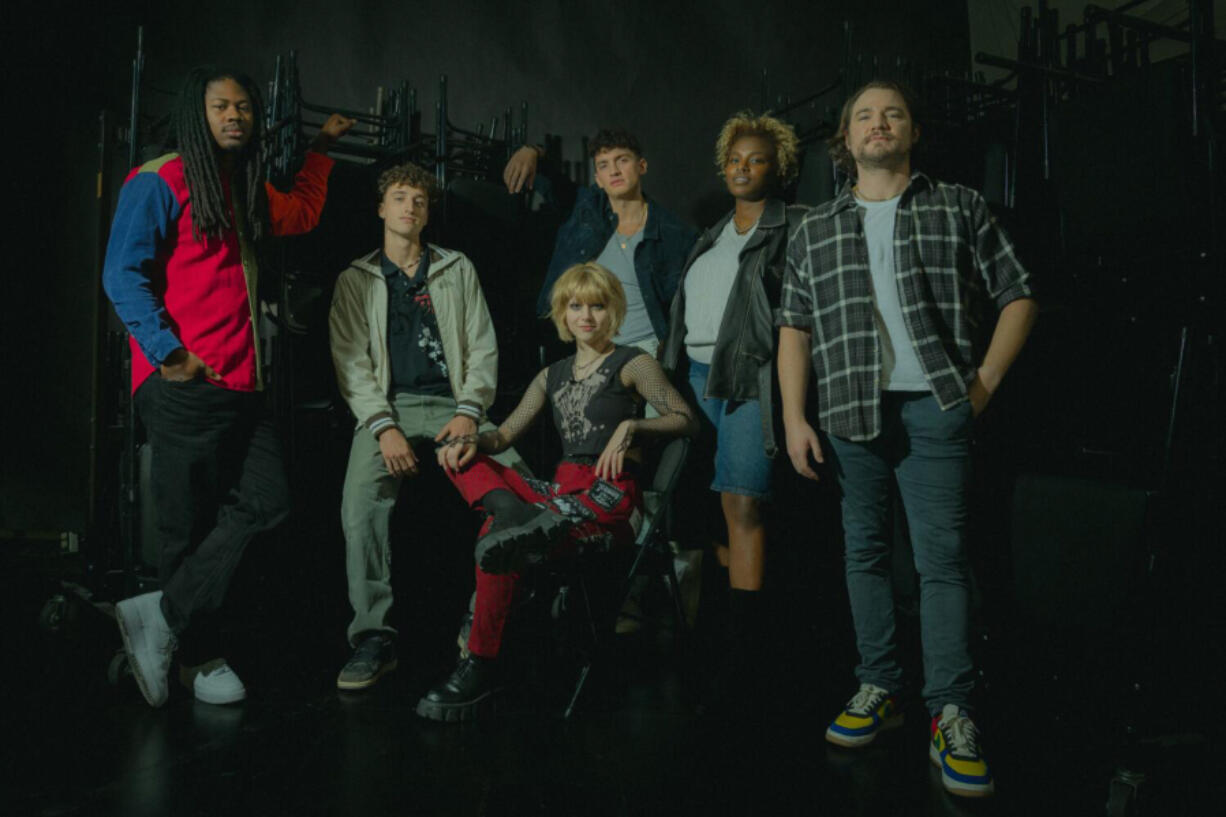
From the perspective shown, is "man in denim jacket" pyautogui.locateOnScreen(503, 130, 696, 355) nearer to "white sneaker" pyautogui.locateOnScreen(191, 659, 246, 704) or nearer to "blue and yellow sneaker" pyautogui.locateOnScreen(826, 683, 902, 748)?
"blue and yellow sneaker" pyautogui.locateOnScreen(826, 683, 902, 748)

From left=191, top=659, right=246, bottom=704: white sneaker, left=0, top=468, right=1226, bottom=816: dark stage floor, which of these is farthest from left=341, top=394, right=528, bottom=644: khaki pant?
left=191, top=659, right=246, bottom=704: white sneaker

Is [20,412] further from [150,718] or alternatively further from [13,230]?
[150,718]

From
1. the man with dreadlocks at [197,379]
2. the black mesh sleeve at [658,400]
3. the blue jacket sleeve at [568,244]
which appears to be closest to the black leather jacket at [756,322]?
the black mesh sleeve at [658,400]

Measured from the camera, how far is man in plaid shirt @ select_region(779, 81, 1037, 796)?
2033 mm

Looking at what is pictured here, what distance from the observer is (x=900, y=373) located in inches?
82.7

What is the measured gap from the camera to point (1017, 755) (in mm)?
2080

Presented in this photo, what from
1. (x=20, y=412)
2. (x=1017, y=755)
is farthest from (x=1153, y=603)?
(x=20, y=412)

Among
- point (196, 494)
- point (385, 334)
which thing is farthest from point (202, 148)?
point (196, 494)

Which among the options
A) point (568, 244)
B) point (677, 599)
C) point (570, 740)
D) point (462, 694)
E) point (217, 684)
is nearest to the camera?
point (570, 740)

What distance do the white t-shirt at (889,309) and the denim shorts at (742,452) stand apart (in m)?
0.64

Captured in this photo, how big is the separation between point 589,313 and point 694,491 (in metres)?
1.21

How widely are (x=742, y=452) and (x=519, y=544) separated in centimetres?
90

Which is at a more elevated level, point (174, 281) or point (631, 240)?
point (631, 240)

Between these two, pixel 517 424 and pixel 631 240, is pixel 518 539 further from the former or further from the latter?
pixel 631 240
